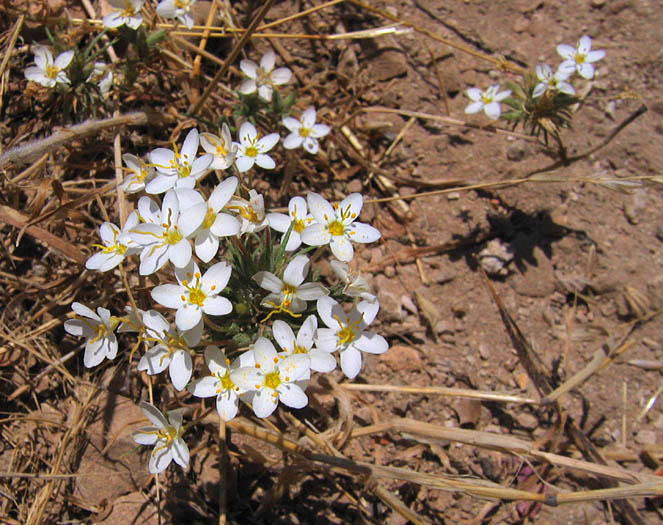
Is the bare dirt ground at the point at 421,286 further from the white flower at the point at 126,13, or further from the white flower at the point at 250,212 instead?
the white flower at the point at 250,212

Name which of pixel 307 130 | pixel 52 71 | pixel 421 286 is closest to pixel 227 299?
pixel 307 130

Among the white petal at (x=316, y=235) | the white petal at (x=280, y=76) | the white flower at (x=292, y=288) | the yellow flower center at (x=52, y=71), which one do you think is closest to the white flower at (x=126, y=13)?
the yellow flower center at (x=52, y=71)

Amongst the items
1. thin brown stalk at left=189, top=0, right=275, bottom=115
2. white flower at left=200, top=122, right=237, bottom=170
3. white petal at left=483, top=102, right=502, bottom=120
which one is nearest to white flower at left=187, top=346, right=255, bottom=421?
white flower at left=200, top=122, right=237, bottom=170

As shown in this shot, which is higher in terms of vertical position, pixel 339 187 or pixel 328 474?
pixel 339 187

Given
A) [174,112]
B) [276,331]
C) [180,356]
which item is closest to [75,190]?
[174,112]

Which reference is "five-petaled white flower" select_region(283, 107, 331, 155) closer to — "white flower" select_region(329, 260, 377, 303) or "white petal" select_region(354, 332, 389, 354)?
"white flower" select_region(329, 260, 377, 303)

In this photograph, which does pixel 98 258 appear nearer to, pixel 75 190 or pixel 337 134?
pixel 75 190
